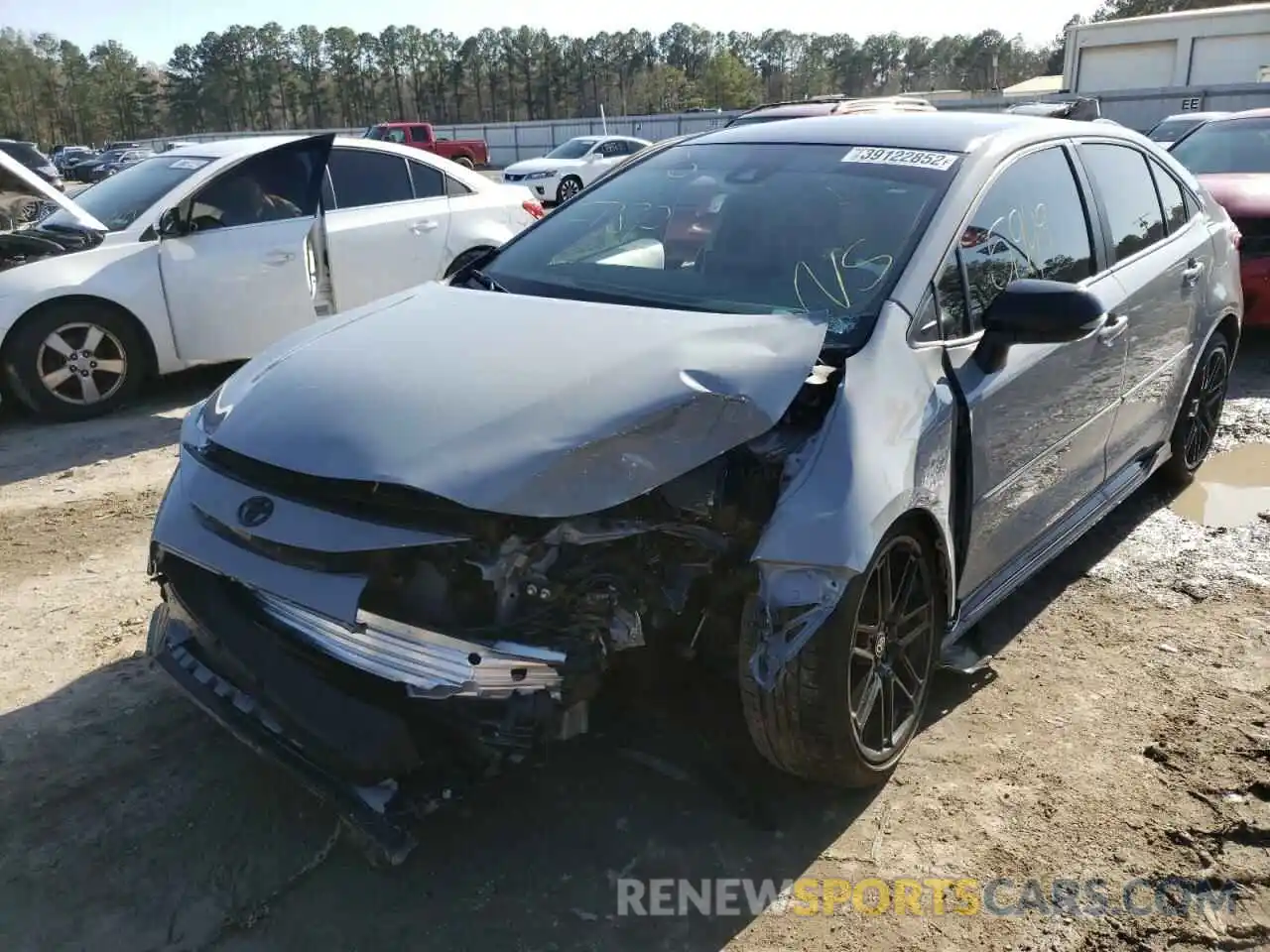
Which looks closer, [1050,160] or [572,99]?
[1050,160]

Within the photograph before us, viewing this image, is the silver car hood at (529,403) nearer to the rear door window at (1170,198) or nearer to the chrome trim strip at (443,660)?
the chrome trim strip at (443,660)

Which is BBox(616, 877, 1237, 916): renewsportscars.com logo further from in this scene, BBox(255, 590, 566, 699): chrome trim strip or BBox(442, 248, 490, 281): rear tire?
BBox(442, 248, 490, 281): rear tire

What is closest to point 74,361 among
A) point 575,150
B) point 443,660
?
point 443,660

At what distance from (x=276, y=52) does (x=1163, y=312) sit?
100904mm

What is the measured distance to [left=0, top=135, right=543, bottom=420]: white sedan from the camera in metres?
6.00

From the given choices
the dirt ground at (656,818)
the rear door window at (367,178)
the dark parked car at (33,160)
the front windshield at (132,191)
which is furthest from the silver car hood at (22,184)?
the dark parked car at (33,160)

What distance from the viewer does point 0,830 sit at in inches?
104

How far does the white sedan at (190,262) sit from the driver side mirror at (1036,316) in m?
4.55

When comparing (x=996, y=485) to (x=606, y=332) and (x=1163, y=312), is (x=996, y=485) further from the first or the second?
(x=1163, y=312)

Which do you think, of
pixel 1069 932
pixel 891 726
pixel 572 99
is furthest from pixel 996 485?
pixel 572 99

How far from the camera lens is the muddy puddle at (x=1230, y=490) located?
470 cm

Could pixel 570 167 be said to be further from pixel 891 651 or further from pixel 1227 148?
pixel 891 651

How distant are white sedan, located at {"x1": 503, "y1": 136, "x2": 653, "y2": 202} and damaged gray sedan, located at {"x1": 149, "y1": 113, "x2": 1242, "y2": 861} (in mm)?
20702

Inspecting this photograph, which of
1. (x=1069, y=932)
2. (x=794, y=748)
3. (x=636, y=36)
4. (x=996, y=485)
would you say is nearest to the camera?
(x=1069, y=932)
